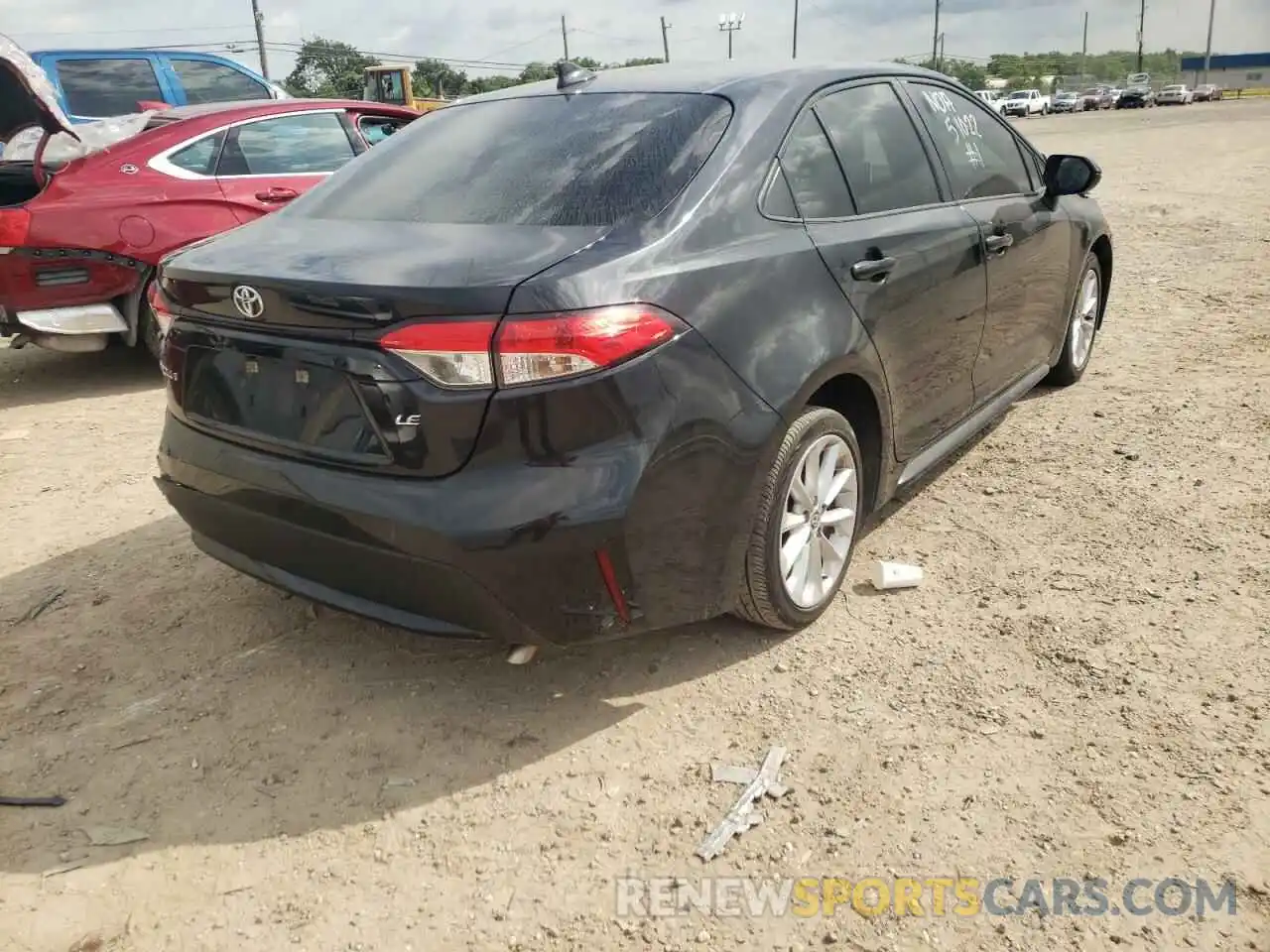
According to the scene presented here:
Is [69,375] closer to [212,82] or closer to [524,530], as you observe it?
[212,82]

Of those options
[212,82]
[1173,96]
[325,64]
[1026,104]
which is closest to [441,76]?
[325,64]

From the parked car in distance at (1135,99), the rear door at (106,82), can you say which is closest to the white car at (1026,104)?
the parked car in distance at (1135,99)

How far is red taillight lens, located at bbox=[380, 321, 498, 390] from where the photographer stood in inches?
86.2

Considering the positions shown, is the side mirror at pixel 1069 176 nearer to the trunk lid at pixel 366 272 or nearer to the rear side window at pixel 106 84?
the trunk lid at pixel 366 272

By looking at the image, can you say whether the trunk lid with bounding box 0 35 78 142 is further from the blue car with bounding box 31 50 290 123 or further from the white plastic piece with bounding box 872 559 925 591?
the white plastic piece with bounding box 872 559 925 591

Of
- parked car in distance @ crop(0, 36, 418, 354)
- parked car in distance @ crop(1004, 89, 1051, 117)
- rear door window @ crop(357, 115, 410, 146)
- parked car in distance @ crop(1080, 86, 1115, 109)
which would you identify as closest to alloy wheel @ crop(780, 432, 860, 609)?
parked car in distance @ crop(0, 36, 418, 354)

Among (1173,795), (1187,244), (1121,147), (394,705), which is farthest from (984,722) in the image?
(1121,147)

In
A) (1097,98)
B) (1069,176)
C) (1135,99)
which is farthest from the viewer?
(1097,98)

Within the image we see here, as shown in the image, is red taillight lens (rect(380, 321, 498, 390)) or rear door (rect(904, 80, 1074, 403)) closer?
red taillight lens (rect(380, 321, 498, 390))

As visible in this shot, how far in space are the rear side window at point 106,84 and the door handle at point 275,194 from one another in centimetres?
399

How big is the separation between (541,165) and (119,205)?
4.00 meters

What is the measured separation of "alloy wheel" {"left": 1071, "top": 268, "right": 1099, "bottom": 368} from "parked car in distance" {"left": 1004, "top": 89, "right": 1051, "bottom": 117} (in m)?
59.9

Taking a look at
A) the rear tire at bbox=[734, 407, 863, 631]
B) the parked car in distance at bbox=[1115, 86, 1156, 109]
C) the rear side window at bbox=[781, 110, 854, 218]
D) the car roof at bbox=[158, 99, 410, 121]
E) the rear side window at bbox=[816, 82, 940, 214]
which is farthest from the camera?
the parked car in distance at bbox=[1115, 86, 1156, 109]

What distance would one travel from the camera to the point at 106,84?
9.33m
